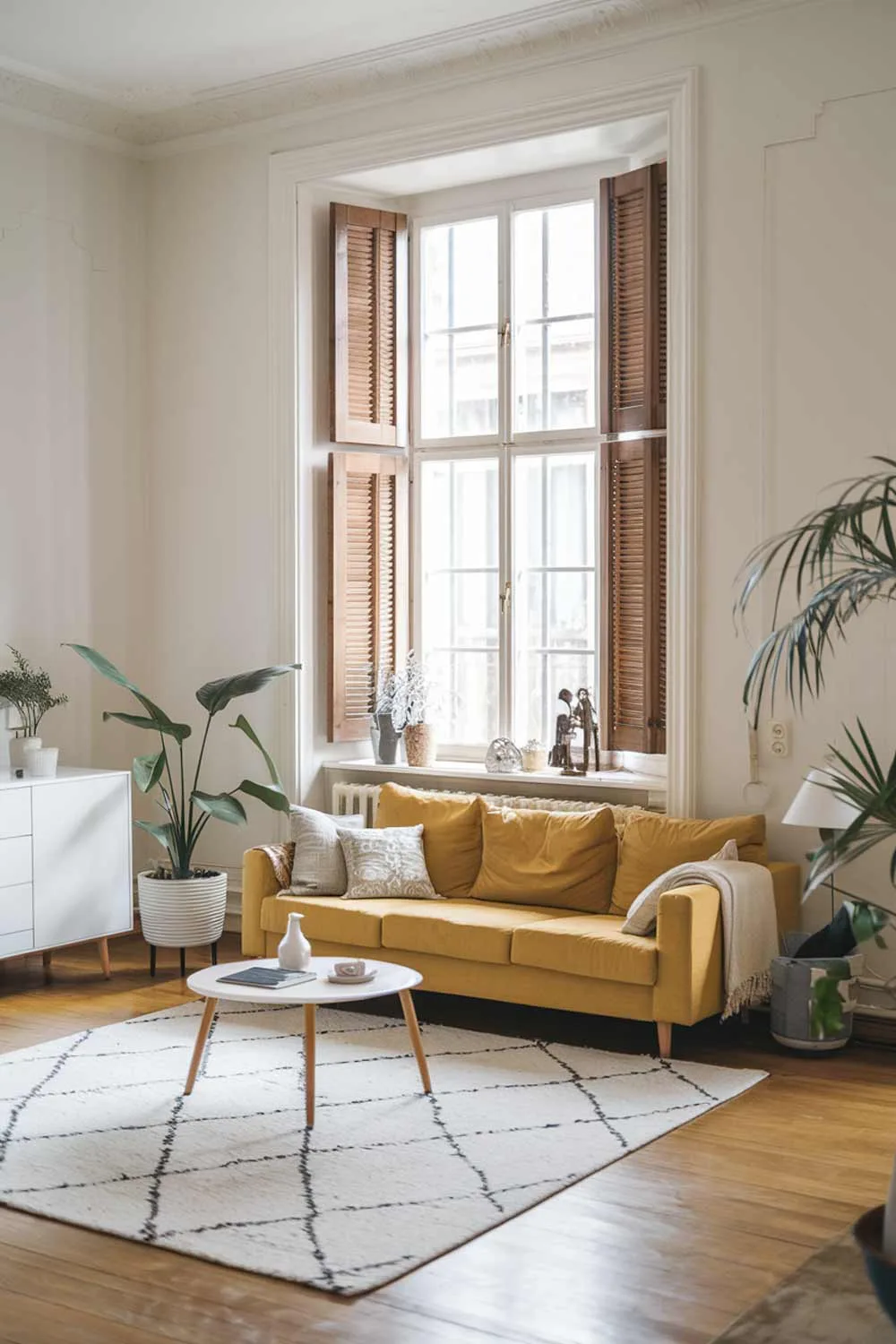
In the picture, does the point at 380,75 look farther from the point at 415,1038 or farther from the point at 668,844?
the point at 415,1038

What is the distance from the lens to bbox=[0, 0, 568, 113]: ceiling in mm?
5750

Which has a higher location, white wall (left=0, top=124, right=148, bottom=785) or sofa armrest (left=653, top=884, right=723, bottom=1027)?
white wall (left=0, top=124, right=148, bottom=785)

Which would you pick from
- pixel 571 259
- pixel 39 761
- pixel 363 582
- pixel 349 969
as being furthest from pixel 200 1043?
pixel 571 259

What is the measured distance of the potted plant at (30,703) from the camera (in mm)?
6203

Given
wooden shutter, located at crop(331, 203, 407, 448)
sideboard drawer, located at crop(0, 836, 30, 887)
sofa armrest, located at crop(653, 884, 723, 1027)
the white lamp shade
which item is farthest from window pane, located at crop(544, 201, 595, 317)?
sideboard drawer, located at crop(0, 836, 30, 887)

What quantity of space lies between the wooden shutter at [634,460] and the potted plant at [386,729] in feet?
3.30

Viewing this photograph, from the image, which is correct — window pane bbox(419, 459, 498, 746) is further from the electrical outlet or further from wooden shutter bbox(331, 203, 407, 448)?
the electrical outlet

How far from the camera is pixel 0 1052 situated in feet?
16.8

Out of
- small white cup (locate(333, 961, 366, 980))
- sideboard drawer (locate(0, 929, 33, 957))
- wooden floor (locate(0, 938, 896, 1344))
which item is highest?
small white cup (locate(333, 961, 366, 980))

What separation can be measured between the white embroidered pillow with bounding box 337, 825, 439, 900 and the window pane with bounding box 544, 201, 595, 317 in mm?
2477

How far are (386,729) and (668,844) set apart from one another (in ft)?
5.70

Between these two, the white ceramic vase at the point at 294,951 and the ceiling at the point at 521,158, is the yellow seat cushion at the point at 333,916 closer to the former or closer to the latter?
the white ceramic vase at the point at 294,951

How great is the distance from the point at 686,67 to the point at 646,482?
5.20 ft

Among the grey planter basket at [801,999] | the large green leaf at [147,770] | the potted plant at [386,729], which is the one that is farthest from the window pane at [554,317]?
the grey planter basket at [801,999]
